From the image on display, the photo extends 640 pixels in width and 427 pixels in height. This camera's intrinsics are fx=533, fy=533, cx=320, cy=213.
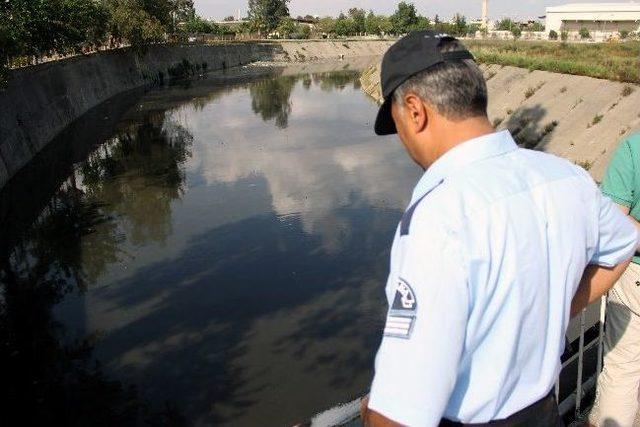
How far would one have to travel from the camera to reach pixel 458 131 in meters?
1.77

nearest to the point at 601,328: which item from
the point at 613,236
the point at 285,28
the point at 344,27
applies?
the point at 613,236

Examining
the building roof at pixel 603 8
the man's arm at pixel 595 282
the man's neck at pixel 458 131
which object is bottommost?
the man's arm at pixel 595 282

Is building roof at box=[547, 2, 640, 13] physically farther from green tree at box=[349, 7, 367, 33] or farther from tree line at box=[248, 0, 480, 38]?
green tree at box=[349, 7, 367, 33]

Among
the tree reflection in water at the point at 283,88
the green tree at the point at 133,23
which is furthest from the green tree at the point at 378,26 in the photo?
the green tree at the point at 133,23

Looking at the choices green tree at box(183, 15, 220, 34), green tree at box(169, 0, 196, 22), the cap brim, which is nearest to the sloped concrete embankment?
the cap brim

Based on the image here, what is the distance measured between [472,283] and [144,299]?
10.0 m

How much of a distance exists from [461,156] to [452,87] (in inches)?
9.2

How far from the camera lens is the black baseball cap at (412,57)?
1.75m

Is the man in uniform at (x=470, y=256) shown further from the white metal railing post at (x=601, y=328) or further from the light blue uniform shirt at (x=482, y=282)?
the white metal railing post at (x=601, y=328)

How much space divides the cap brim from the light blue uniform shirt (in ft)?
1.08

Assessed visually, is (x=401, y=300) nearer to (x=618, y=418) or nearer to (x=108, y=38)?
(x=618, y=418)

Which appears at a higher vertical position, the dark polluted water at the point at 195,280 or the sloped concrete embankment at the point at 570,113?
the sloped concrete embankment at the point at 570,113

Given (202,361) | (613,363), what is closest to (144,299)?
(202,361)

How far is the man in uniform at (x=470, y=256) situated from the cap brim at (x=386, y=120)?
16mm
